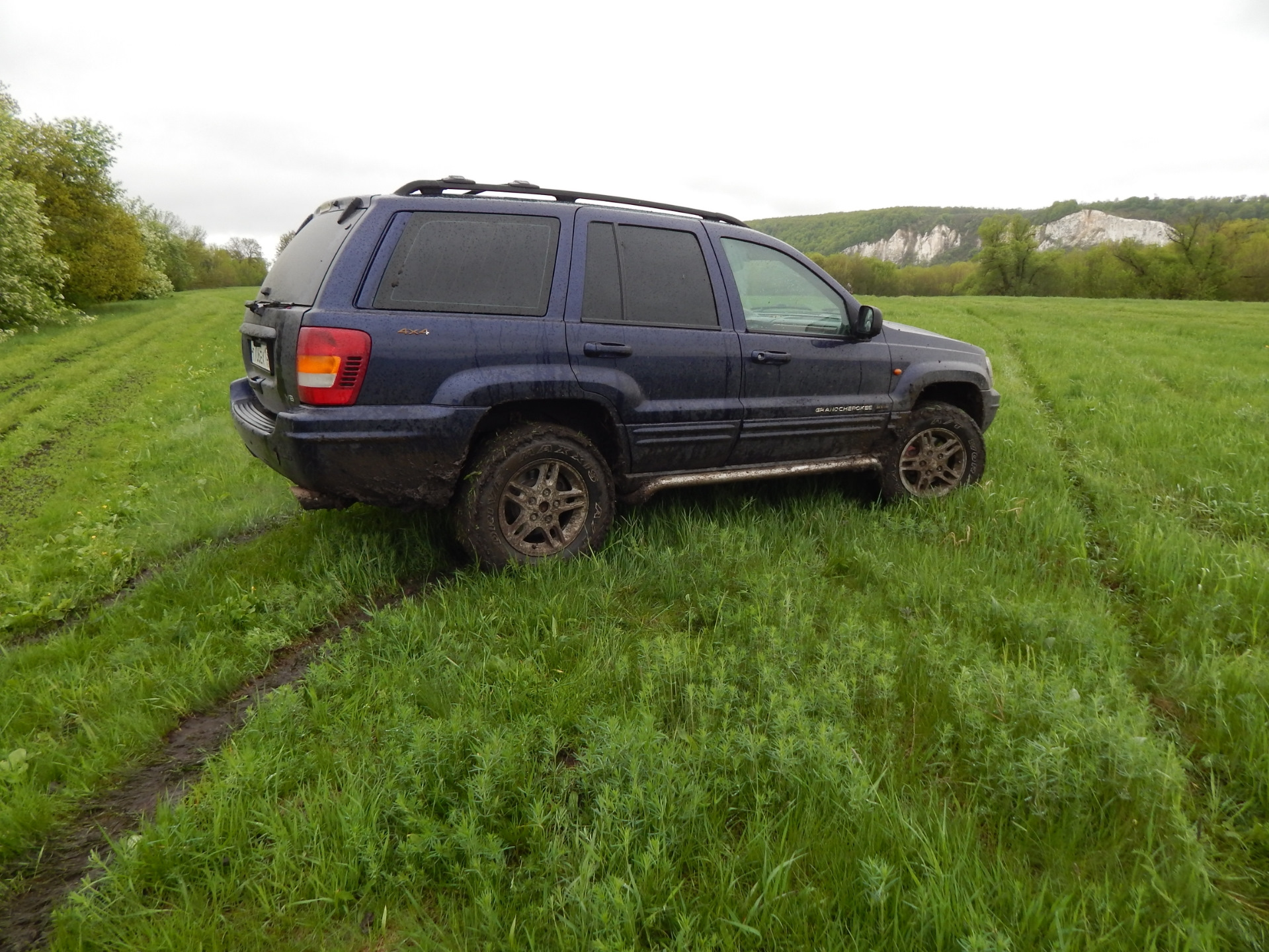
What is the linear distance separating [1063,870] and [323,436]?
3.02 metres

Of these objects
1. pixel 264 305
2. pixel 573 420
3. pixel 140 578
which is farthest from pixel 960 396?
pixel 140 578

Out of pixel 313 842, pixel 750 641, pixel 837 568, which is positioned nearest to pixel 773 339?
pixel 837 568

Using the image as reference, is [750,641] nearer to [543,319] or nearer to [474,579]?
[474,579]

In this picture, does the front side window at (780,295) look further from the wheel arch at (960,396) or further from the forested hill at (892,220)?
the forested hill at (892,220)

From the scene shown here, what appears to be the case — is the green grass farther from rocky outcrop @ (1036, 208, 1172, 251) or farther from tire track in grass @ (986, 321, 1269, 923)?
rocky outcrop @ (1036, 208, 1172, 251)

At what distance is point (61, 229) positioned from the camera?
85.6ft

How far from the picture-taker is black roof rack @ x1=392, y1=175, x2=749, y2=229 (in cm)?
338

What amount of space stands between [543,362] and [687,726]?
6.26ft

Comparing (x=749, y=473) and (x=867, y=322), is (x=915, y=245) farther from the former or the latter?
(x=749, y=473)

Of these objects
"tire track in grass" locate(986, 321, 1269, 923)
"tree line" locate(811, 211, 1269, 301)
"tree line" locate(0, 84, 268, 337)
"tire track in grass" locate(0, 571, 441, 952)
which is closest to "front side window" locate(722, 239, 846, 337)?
"tire track in grass" locate(986, 321, 1269, 923)

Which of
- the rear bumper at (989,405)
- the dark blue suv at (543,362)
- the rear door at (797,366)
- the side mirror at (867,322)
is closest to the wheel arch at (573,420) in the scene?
the dark blue suv at (543,362)

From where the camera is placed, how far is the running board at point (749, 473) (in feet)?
12.3

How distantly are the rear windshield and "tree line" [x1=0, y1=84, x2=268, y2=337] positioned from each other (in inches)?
655

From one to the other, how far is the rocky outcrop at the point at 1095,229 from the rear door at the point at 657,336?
459ft
